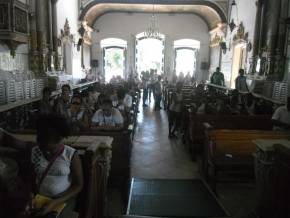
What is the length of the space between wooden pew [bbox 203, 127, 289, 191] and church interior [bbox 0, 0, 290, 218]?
1cm

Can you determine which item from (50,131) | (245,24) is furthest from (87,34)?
(50,131)

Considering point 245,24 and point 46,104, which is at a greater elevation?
point 245,24

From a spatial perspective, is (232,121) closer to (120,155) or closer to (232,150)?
(232,150)

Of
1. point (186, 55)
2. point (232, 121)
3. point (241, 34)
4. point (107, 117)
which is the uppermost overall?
point (241, 34)

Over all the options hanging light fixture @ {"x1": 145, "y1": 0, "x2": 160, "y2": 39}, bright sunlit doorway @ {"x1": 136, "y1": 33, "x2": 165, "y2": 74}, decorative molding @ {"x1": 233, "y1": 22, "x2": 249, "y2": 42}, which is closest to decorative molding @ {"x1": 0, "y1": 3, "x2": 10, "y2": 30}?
decorative molding @ {"x1": 233, "y1": 22, "x2": 249, "y2": 42}

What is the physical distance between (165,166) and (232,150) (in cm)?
132

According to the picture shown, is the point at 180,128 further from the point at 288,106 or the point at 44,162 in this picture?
the point at 44,162

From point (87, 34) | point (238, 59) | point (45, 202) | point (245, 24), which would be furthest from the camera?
point (87, 34)

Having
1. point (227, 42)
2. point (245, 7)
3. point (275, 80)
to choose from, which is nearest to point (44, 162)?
point (275, 80)

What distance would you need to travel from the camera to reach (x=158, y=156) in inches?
225

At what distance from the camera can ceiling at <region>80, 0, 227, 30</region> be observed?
44.4 feet

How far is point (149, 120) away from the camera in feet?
30.7

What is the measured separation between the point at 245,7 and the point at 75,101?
8058mm

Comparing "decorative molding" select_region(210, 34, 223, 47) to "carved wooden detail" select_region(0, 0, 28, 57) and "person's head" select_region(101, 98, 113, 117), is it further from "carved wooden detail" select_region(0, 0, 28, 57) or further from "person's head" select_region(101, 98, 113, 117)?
"person's head" select_region(101, 98, 113, 117)
